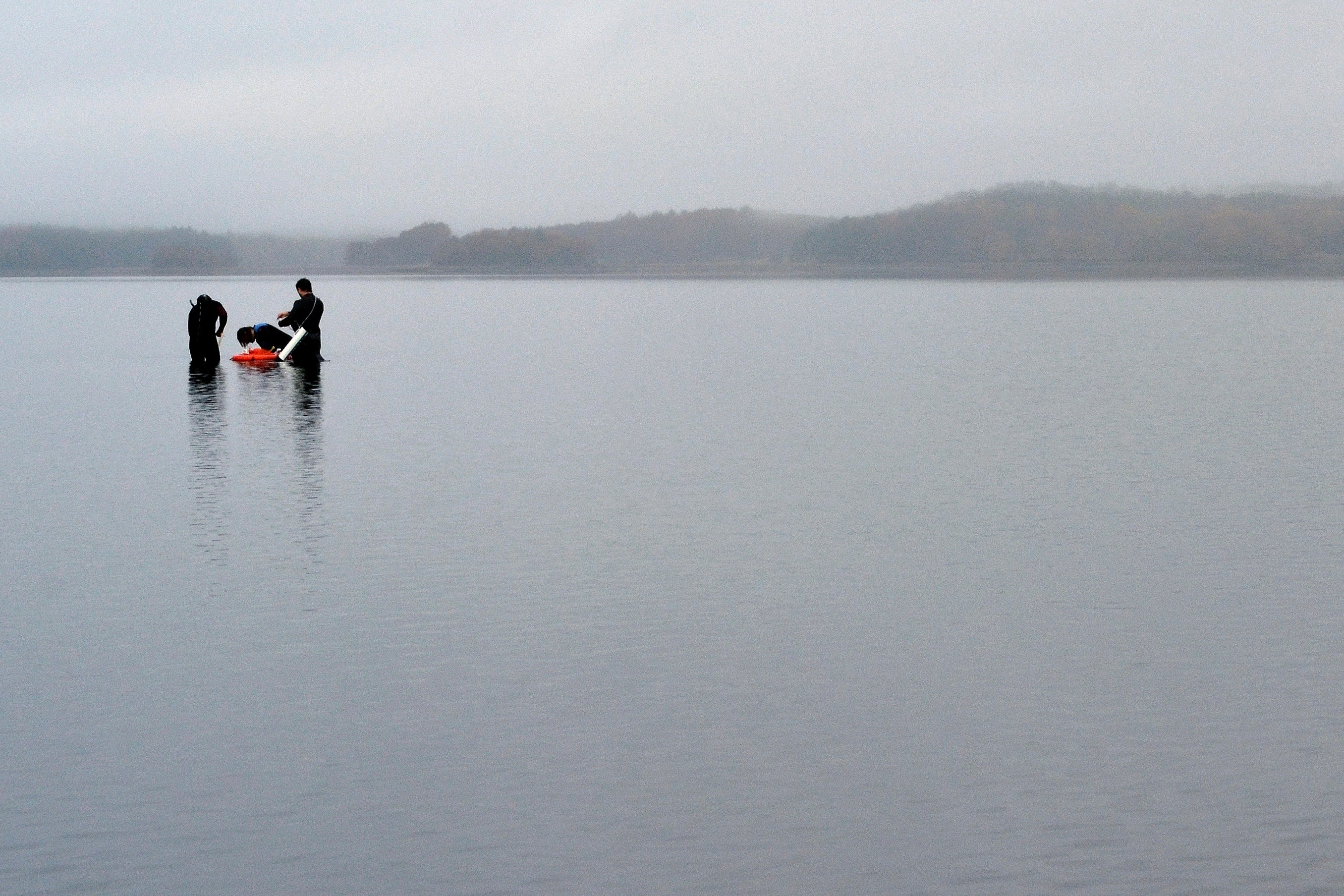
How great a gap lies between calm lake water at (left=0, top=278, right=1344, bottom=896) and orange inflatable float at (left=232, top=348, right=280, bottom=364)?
1351cm

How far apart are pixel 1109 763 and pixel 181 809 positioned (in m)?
4.53

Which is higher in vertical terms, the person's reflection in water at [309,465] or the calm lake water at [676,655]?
the calm lake water at [676,655]

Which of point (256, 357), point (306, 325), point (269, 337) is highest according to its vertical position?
point (306, 325)

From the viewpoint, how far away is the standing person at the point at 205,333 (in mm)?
41250

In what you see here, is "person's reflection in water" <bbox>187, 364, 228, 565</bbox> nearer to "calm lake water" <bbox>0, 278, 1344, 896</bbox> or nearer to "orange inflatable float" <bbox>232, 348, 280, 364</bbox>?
"calm lake water" <bbox>0, 278, 1344, 896</bbox>

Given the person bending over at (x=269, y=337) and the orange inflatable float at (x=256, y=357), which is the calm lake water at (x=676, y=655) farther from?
the person bending over at (x=269, y=337)

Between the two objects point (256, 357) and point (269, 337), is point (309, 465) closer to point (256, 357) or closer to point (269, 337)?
point (256, 357)

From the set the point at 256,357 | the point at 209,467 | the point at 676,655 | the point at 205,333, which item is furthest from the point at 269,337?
the point at 676,655

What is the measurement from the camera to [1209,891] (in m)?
7.39

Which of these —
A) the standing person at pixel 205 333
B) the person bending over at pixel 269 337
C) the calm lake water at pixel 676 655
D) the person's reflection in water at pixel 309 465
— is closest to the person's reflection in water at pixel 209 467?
the calm lake water at pixel 676 655

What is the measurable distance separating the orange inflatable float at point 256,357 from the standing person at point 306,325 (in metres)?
0.44

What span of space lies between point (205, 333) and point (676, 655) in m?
31.9

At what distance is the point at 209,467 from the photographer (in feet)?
70.6

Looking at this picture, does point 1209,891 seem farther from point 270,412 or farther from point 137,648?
point 270,412
